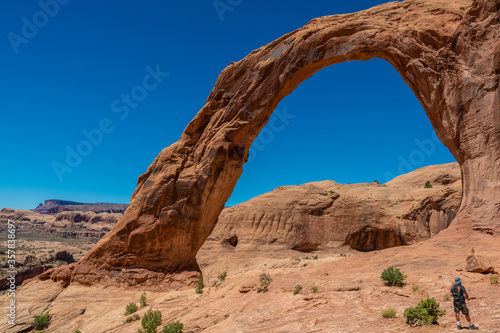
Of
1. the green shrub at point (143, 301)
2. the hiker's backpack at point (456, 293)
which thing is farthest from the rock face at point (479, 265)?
the green shrub at point (143, 301)

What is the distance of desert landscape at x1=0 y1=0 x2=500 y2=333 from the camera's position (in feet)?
29.0

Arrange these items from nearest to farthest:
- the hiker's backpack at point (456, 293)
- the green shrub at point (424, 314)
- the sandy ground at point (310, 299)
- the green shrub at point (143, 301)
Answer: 1. the hiker's backpack at point (456, 293)
2. the green shrub at point (424, 314)
3. the sandy ground at point (310, 299)
4. the green shrub at point (143, 301)

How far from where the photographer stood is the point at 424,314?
6832mm

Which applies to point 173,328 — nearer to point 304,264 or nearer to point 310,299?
point 310,299

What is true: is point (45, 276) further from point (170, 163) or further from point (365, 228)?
point (365, 228)

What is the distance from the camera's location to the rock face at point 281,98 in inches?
505

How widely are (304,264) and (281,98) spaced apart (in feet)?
28.5

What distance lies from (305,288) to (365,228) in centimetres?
3264

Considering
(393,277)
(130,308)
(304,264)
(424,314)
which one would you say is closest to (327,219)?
(304,264)

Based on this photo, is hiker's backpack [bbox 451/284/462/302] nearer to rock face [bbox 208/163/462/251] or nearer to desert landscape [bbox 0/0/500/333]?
desert landscape [bbox 0/0/500/333]

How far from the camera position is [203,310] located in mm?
11312

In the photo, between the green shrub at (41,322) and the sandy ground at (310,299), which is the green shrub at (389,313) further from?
the green shrub at (41,322)

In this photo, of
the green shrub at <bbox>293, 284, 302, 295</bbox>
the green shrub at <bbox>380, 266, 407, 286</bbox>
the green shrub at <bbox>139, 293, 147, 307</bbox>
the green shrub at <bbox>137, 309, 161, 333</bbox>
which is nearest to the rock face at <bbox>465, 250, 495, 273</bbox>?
the green shrub at <bbox>380, 266, 407, 286</bbox>

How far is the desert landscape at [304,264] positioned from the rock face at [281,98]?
6 centimetres
